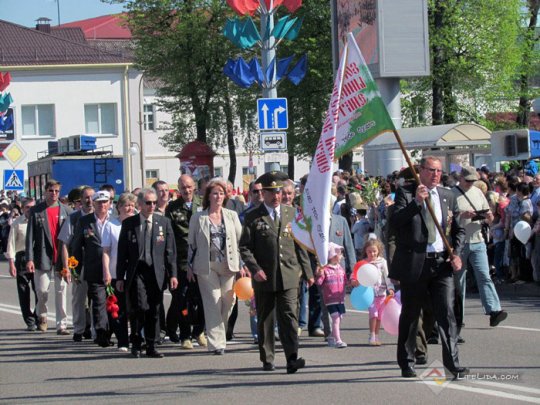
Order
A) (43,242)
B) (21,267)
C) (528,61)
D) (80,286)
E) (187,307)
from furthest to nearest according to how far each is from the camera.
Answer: (528,61) → (21,267) → (43,242) → (80,286) → (187,307)

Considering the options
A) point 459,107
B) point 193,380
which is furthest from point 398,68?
point 193,380

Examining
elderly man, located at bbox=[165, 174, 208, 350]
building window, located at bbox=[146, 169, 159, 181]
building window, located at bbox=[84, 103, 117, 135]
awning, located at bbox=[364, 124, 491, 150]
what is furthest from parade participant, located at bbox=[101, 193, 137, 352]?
building window, located at bbox=[146, 169, 159, 181]

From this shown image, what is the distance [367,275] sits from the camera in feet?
43.3

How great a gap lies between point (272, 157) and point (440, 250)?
10991 millimetres

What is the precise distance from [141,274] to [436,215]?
385 cm

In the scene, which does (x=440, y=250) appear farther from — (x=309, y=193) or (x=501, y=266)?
(x=501, y=266)

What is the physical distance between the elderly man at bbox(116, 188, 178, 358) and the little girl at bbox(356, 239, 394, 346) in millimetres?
2147

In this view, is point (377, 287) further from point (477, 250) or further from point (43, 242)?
point (43, 242)

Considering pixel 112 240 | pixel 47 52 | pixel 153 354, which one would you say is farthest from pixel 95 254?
pixel 47 52

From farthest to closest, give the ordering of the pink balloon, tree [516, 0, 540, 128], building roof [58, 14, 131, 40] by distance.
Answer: building roof [58, 14, 131, 40], tree [516, 0, 540, 128], the pink balloon

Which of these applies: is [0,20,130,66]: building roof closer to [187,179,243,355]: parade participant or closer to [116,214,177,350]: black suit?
[116,214,177,350]: black suit

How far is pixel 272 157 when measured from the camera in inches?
841

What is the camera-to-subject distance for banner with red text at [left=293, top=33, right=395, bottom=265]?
1032 centimetres

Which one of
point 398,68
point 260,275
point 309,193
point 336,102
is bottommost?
point 260,275
